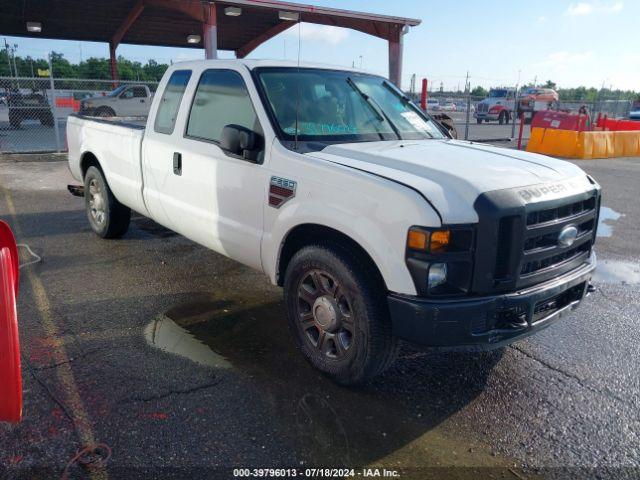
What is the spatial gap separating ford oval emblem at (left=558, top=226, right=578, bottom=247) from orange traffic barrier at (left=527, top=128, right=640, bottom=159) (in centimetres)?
1392

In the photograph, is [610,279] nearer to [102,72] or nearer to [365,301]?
[365,301]

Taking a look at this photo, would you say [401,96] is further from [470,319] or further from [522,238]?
[470,319]

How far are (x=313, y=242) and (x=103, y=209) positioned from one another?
3.67 m

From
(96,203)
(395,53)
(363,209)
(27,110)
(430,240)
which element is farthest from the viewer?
(395,53)

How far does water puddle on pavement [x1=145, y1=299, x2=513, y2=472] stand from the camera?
107 inches

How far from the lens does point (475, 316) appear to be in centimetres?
277

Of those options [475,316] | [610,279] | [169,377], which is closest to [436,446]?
[475,316]

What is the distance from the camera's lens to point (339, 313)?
127 inches

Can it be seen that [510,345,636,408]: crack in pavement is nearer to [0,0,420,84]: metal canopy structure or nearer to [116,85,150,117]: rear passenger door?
[0,0,420,84]: metal canopy structure

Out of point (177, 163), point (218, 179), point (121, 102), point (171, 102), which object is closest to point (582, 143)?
point (171, 102)

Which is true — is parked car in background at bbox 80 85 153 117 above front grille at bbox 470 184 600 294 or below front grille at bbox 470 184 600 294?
above

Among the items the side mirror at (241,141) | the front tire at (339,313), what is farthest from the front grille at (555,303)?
the side mirror at (241,141)

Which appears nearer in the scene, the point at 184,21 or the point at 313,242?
the point at 313,242

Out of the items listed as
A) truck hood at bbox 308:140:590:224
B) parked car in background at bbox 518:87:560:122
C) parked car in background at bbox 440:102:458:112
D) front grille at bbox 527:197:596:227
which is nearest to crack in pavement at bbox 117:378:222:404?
truck hood at bbox 308:140:590:224
